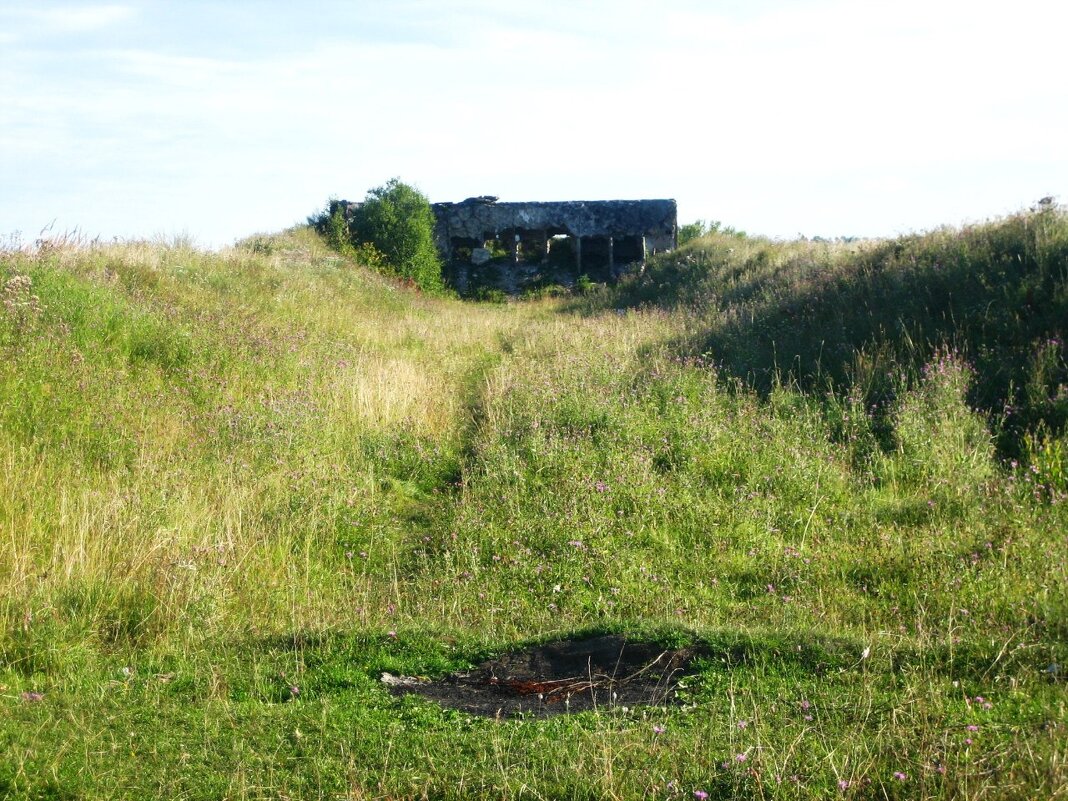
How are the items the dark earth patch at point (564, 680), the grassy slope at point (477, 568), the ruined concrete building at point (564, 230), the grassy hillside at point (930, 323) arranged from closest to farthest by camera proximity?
the grassy slope at point (477, 568) → the dark earth patch at point (564, 680) → the grassy hillside at point (930, 323) → the ruined concrete building at point (564, 230)

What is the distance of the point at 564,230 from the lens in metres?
29.1

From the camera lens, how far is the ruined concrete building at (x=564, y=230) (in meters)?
28.6

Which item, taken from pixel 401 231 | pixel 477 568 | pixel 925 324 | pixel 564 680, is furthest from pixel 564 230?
pixel 564 680

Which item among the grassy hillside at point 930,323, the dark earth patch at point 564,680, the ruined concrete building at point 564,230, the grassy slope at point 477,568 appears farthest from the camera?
the ruined concrete building at point 564,230

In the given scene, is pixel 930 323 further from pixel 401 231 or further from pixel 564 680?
pixel 401 231

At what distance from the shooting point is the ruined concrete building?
2858 cm

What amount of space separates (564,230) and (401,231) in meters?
5.73

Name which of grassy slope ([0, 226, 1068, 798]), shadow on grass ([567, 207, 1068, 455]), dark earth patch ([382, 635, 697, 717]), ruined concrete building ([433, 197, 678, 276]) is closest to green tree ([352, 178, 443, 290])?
ruined concrete building ([433, 197, 678, 276])

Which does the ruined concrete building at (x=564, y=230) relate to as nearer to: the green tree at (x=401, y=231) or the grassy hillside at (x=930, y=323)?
the green tree at (x=401, y=231)

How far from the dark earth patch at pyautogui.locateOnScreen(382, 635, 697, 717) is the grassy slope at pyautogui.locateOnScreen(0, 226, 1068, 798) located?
0.51 feet

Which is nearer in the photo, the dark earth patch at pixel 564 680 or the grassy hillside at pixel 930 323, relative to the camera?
the dark earth patch at pixel 564 680

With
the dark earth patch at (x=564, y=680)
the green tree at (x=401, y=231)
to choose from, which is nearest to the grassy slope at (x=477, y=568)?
the dark earth patch at (x=564, y=680)

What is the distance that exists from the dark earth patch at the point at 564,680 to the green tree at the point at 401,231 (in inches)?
848

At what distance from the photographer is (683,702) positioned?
4.07m
